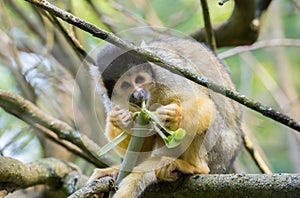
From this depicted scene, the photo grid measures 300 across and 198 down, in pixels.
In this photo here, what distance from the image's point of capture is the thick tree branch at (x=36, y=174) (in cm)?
209

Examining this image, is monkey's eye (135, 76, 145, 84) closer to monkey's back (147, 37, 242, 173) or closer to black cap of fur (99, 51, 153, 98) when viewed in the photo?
black cap of fur (99, 51, 153, 98)

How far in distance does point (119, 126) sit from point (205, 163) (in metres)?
0.39

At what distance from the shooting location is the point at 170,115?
2.13m

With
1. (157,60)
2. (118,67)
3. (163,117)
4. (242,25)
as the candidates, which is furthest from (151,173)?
(242,25)

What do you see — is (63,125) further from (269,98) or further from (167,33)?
(269,98)

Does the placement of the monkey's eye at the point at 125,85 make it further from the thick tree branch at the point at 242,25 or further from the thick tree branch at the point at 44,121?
the thick tree branch at the point at 242,25

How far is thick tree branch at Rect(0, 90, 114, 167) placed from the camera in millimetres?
2381

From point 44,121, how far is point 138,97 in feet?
2.47

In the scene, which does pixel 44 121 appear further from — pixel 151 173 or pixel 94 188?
pixel 94 188

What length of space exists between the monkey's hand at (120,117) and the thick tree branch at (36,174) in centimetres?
42

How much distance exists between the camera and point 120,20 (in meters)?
3.78

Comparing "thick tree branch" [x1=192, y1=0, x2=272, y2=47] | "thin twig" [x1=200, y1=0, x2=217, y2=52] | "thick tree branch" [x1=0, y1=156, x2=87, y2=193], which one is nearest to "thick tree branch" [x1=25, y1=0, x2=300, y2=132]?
"thick tree branch" [x1=0, y1=156, x2=87, y2=193]

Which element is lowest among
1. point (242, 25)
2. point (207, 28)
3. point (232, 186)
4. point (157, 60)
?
point (232, 186)

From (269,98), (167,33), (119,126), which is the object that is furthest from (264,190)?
(269,98)
